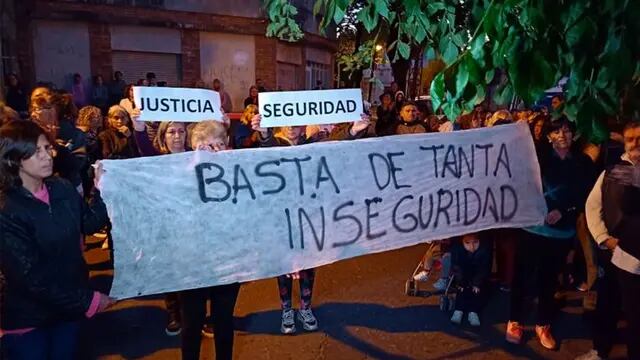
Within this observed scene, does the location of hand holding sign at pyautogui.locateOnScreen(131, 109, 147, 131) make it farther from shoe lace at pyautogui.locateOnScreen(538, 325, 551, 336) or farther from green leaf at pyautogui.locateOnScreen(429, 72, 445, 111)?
shoe lace at pyautogui.locateOnScreen(538, 325, 551, 336)

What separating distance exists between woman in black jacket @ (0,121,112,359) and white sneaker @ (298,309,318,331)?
213 centimetres

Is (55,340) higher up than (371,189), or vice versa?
(371,189)

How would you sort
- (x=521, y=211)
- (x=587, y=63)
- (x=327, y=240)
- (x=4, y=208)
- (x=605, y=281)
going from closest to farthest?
(x=587, y=63), (x=4, y=208), (x=327, y=240), (x=605, y=281), (x=521, y=211)

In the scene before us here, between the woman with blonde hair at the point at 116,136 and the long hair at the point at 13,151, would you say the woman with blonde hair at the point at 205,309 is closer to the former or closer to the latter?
the long hair at the point at 13,151

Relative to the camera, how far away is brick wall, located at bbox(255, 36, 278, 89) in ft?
66.9

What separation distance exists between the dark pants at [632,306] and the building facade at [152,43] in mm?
14260

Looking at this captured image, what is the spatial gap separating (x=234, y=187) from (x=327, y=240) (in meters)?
0.72

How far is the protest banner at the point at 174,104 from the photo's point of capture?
13.8 feet

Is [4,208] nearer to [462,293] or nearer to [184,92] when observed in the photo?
[184,92]

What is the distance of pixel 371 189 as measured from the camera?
379cm

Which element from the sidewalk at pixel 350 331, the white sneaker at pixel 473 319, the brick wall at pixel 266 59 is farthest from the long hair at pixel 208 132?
the brick wall at pixel 266 59

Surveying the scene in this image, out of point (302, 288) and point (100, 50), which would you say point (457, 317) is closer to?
point (302, 288)

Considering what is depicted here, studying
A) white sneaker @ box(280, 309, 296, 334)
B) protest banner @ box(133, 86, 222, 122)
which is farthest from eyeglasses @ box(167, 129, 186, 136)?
white sneaker @ box(280, 309, 296, 334)

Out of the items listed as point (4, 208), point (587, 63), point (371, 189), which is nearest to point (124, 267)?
point (4, 208)
